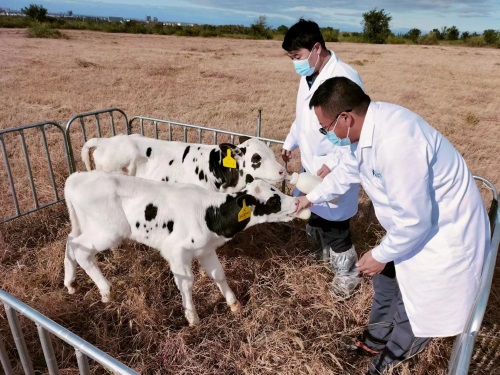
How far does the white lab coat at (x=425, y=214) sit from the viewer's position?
202 centimetres

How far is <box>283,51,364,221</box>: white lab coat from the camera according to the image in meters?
3.47

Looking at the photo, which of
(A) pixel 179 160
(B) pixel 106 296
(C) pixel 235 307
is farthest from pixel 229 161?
(B) pixel 106 296

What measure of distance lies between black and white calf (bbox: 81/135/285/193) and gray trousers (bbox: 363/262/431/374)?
5.79 ft

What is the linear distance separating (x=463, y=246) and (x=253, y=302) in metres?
2.03

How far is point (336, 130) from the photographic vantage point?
232cm

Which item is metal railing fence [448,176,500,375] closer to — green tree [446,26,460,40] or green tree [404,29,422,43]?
green tree [404,29,422,43]

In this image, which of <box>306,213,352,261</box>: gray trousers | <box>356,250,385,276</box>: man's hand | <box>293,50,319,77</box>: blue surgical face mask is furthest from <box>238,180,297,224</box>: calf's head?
<box>293,50,319,77</box>: blue surgical face mask

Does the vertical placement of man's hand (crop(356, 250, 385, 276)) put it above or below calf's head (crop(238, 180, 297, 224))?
above

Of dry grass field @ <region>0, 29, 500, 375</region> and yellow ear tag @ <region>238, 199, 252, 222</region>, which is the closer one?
dry grass field @ <region>0, 29, 500, 375</region>

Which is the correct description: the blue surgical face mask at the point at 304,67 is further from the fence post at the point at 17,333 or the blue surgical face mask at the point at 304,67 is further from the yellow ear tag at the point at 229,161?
the fence post at the point at 17,333

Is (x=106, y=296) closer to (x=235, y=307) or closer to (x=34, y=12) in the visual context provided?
(x=235, y=307)

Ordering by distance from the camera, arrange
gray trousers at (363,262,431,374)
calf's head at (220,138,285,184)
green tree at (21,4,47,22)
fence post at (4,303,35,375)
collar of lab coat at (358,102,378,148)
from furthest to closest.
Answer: green tree at (21,4,47,22), calf's head at (220,138,285,184), gray trousers at (363,262,431,374), collar of lab coat at (358,102,378,148), fence post at (4,303,35,375)

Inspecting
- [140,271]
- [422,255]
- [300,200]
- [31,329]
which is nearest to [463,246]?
[422,255]

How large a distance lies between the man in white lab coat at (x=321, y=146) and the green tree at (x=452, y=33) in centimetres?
6812
